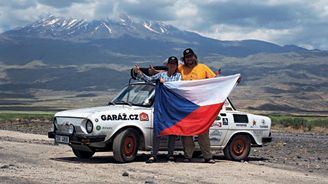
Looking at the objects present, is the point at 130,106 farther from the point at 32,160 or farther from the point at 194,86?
the point at 32,160

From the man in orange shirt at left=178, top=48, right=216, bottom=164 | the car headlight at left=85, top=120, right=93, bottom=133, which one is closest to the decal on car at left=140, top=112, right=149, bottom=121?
the man in orange shirt at left=178, top=48, right=216, bottom=164

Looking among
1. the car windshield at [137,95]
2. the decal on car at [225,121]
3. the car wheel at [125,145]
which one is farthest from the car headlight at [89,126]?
the decal on car at [225,121]

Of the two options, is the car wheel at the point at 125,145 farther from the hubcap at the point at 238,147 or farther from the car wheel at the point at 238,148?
the hubcap at the point at 238,147

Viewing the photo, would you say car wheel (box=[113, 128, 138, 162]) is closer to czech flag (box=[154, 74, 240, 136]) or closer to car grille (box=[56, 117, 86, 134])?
czech flag (box=[154, 74, 240, 136])

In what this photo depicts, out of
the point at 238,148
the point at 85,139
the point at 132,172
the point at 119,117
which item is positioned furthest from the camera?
the point at 238,148

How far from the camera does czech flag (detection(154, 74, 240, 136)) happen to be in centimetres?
1405

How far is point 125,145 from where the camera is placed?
13430mm

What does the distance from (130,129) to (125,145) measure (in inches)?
14.7

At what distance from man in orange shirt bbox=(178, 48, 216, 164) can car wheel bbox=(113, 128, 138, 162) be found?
1.33 meters

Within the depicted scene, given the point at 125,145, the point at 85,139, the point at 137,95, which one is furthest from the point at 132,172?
the point at 137,95

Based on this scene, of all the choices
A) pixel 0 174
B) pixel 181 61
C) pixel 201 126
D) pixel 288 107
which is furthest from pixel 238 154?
pixel 288 107

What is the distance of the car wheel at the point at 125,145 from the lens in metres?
13.2

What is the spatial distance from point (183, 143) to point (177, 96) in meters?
1.10

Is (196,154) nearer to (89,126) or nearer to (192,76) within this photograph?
(192,76)
